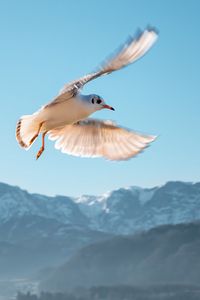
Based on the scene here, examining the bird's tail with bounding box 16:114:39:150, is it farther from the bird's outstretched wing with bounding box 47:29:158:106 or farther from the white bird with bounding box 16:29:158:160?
the bird's outstretched wing with bounding box 47:29:158:106

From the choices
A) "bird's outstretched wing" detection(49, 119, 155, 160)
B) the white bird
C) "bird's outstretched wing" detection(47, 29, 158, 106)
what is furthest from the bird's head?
"bird's outstretched wing" detection(49, 119, 155, 160)

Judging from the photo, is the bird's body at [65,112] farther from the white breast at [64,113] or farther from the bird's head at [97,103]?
the bird's head at [97,103]

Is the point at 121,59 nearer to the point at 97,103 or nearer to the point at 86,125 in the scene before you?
the point at 97,103

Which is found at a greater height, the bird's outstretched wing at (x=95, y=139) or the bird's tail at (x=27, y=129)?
the bird's outstretched wing at (x=95, y=139)

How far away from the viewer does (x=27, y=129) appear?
37.4ft

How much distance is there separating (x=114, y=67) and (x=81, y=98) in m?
1.37

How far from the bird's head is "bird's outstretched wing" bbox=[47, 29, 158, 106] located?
481 millimetres

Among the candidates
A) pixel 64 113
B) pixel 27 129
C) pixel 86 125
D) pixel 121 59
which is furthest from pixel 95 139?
pixel 121 59

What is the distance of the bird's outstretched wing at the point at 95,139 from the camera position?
1259 cm

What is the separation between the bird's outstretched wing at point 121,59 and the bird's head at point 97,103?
0.48 metres

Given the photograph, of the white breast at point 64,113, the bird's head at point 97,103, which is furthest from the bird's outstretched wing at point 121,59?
the bird's head at point 97,103

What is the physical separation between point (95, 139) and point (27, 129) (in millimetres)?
2663

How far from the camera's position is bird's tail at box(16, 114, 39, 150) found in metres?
11.2

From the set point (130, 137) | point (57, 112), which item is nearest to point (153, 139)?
point (130, 137)
